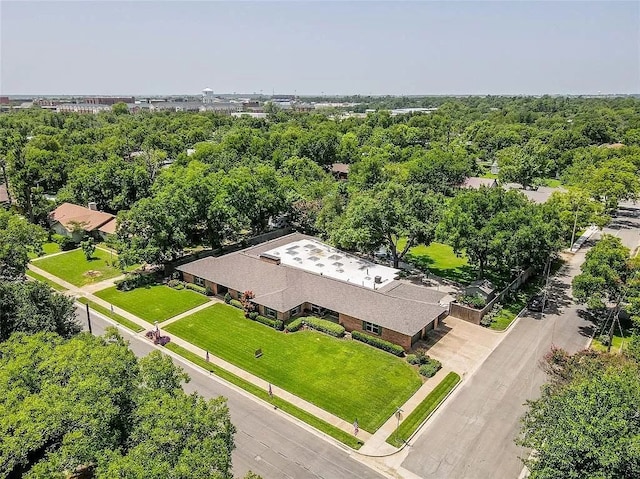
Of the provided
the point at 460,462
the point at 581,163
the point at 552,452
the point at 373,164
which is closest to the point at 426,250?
the point at 373,164

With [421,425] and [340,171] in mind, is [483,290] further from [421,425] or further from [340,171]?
[340,171]

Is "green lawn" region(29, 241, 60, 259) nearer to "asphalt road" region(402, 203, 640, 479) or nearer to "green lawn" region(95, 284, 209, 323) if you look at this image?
"green lawn" region(95, 284, 209, 323)

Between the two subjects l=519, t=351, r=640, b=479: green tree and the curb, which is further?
the curb

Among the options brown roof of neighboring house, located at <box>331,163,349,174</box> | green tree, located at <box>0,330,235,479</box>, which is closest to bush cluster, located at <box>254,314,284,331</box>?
green tree, located at <box>0,330,235,479</box>

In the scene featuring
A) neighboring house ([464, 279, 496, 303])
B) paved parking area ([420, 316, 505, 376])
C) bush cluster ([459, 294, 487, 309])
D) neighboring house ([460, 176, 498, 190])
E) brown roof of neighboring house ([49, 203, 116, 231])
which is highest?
neighboring house ([460, 176, 498, 190])

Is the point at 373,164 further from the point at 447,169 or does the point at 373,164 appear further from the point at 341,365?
the point at 341,365

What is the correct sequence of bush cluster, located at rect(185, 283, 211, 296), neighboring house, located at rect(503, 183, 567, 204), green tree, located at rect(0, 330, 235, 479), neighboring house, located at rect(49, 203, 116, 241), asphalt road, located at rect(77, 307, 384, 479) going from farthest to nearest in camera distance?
neighboring house, located at rect(503, 183, 567, 204) < neighboring house, located at rect(49, 203, 116, 241) < bush cluster, located at rect(185, 283, 211, 296) < asphalt road, located at rect(77, 307, 384, 479) < green tree, located at rect(0, 330, 235, 479)

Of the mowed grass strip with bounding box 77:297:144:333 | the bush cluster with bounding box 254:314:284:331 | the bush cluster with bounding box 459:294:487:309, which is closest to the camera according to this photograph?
the bush cluster with bounding box 254:314:284:331
